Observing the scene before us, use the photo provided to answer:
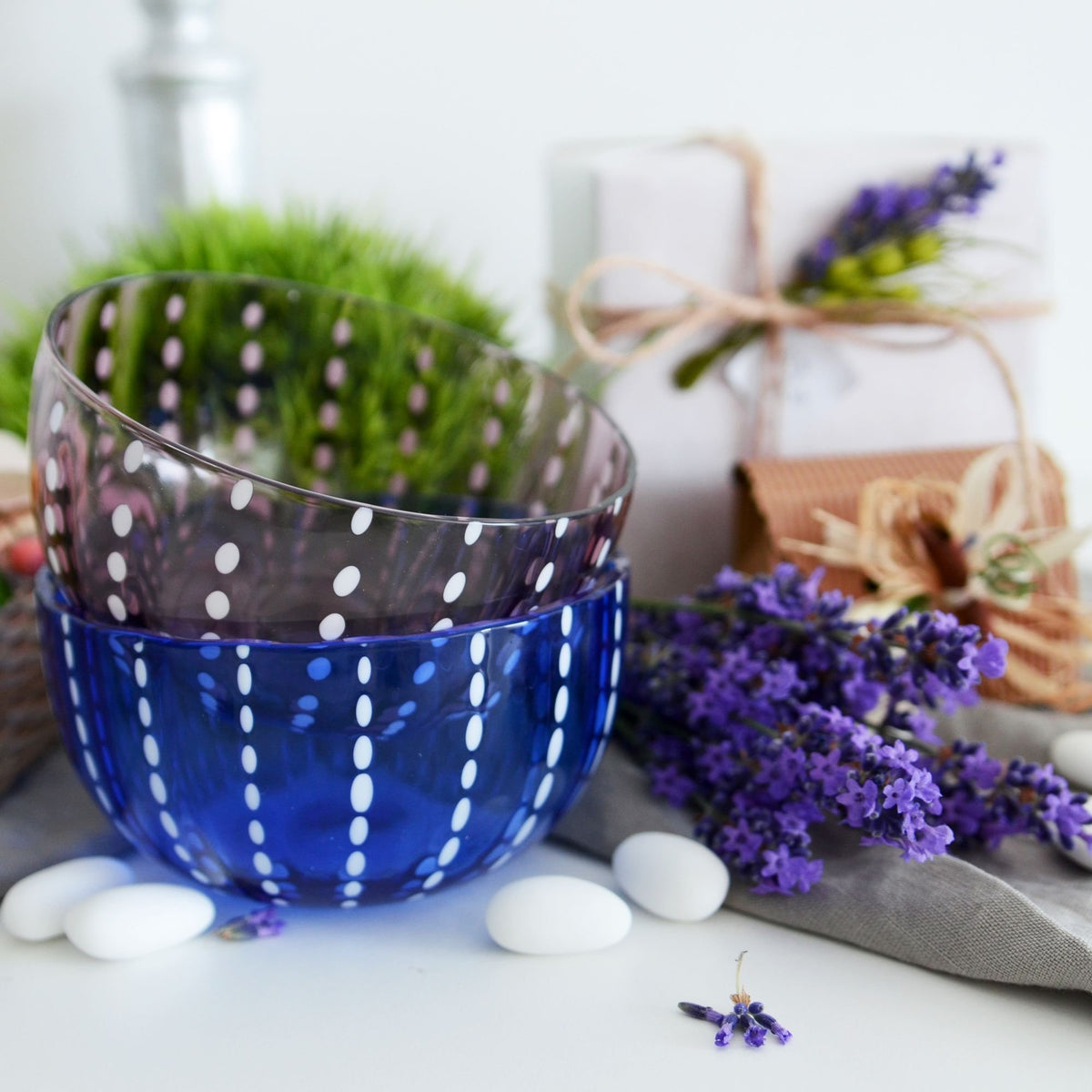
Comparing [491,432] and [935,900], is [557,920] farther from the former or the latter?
Result: [491,432]

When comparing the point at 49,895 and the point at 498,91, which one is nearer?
the point at 49,895

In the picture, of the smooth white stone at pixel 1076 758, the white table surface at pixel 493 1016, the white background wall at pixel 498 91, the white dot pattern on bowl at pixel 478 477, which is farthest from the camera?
the white background wall at pixel 498 91

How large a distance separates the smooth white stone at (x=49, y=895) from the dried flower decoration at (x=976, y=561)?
328mm

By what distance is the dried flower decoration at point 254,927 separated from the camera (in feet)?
1.30

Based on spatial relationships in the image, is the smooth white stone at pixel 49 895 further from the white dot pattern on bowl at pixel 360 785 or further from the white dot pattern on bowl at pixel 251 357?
the white dot pattern on bowl at pixel 251 357

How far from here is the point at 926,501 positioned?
1.86 feet

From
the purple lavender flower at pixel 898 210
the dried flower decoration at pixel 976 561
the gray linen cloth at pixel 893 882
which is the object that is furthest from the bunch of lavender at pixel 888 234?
the gray linen cloth at pixel 893 882

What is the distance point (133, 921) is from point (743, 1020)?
0.20 m

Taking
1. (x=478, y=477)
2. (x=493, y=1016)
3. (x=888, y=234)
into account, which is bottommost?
(x=493, y=1016)

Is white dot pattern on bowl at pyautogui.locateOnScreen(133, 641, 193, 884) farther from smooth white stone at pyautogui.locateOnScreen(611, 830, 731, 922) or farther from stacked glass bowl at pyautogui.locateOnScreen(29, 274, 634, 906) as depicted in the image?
smooth white stone at pyautogui.locateOnScreen(611, 830, 731, 922)

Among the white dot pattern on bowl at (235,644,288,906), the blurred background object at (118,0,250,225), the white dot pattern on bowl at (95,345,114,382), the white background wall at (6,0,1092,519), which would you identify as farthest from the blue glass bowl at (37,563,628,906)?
the white background wall at (6,0,1092,519)

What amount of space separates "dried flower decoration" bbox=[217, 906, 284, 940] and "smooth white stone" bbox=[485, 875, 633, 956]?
8 centimetres

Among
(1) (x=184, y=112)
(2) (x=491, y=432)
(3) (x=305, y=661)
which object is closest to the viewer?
(3) (x=305, y=661)

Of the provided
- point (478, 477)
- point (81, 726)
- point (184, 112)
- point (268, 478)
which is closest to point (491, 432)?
point (478, 477)
